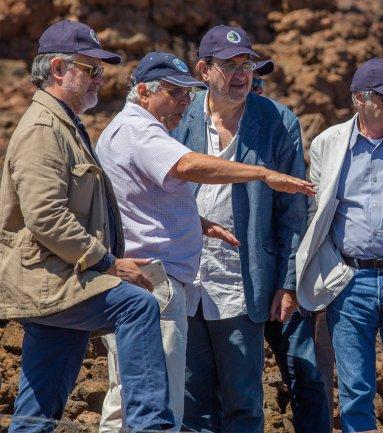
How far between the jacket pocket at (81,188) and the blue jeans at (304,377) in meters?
1.68

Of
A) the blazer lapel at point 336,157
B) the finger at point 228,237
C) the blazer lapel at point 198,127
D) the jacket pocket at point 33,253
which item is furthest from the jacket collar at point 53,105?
the blazer lapel at point 336,157

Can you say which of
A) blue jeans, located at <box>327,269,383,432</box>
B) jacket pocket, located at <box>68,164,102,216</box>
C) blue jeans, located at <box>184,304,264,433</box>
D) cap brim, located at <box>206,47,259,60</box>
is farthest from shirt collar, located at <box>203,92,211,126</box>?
jacket pocket, located at <box>68,164,102,216</box>

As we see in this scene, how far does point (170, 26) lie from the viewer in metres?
11.9

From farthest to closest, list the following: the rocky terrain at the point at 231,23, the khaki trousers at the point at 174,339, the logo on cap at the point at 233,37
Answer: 1. the rocky terrain at the point at 231,23
2. the logo on cap at the point at 233,37
3. the khaki trousers at the point at 174,339

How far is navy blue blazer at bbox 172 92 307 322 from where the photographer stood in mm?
6301

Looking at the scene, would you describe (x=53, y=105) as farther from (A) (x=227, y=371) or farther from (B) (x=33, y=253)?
(A) (x=227, y=371)

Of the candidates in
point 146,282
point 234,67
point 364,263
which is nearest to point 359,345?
point 364,263

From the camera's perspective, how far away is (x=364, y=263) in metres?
6.22

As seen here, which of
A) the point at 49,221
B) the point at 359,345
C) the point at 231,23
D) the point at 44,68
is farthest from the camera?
the point at 231,23

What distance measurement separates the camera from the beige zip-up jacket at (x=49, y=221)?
5.05m

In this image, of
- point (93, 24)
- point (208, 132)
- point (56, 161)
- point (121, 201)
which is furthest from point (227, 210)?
point (93, 24)

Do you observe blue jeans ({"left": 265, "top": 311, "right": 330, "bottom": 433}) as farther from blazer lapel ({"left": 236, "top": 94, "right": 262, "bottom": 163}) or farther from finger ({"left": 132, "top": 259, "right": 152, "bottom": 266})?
finger ({"left": 132, "top": 259, "right": 152, "bottom": 266})

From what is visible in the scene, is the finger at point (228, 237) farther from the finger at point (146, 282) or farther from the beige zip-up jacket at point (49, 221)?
the beige zip-up jacket at point (49, 221)

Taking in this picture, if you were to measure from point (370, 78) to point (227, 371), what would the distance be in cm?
158
